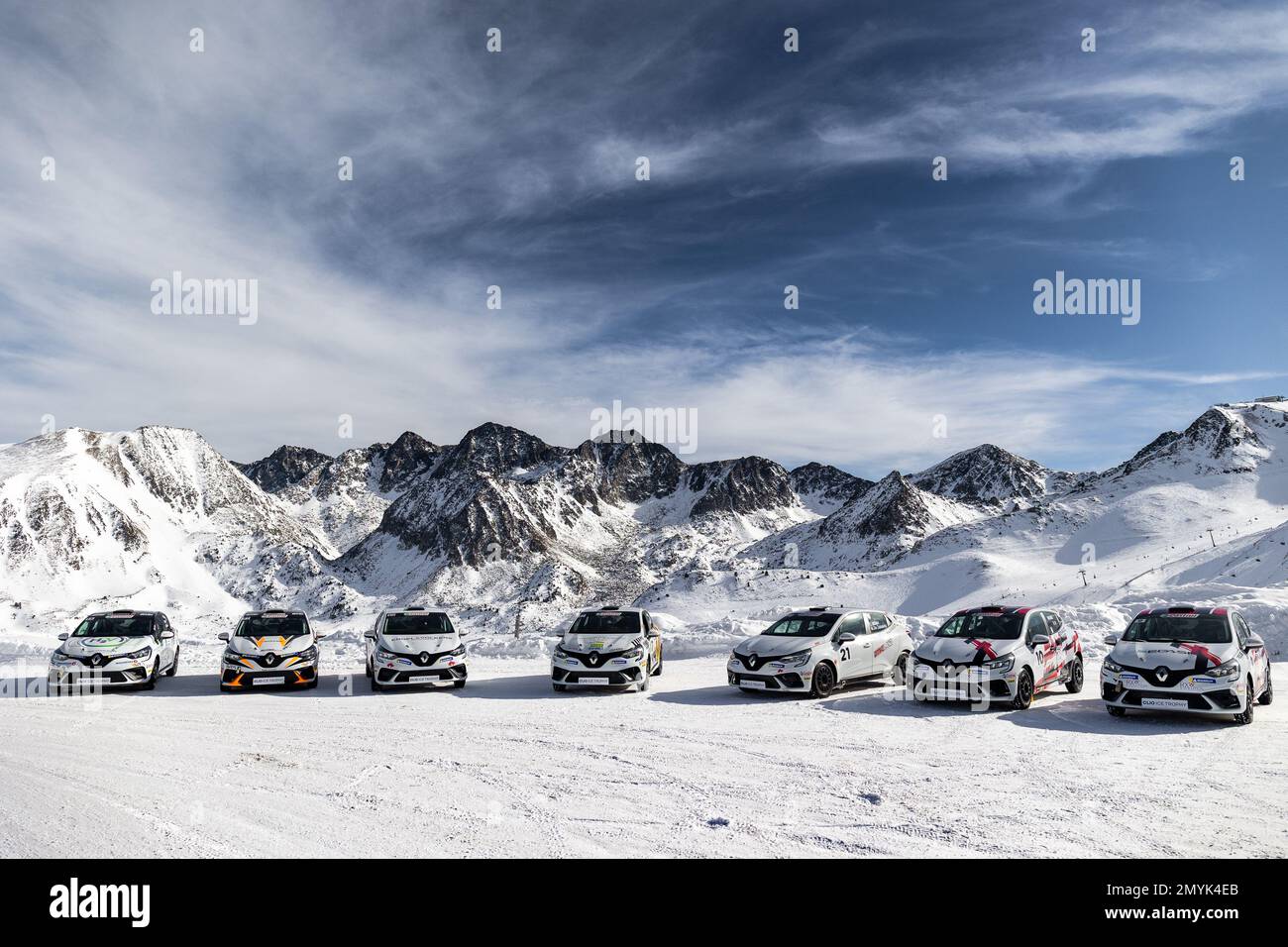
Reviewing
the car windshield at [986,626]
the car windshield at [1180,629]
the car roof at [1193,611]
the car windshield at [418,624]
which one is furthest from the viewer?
the car windshield at [418,624]

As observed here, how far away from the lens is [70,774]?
873 centimetres

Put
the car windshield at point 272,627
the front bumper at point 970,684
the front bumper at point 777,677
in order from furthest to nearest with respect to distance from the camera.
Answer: the car windshield at point 272,627 < the front bumper at point 777,677 < the front bumper at point 970,684

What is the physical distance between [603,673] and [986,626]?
6.82 meters

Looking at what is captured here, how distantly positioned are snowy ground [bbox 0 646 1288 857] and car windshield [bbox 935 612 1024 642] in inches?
50.2

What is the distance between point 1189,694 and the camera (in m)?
11.1

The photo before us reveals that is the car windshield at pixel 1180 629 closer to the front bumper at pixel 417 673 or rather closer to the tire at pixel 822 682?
the tire at pixel 822 682

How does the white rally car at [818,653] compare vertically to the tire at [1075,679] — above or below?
above

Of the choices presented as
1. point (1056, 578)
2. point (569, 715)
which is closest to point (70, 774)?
point (569, 715)

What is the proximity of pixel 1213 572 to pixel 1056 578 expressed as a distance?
44.3 ft

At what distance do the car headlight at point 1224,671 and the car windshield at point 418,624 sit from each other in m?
13.0

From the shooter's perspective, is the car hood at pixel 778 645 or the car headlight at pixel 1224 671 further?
the car hood at pixel 778 645

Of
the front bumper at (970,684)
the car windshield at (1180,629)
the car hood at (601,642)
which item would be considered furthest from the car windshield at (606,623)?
the car windshield at (1180,629)

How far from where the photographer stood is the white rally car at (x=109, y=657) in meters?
15.4
